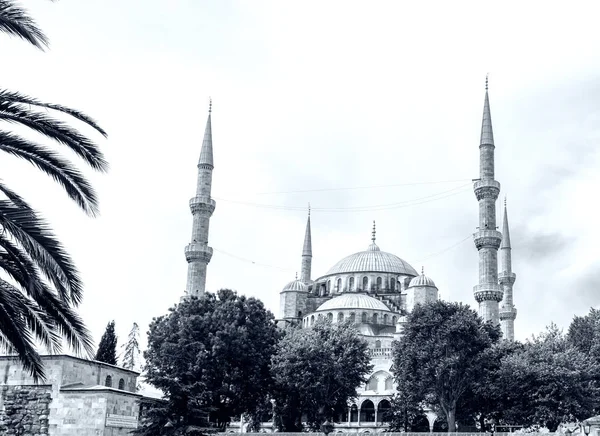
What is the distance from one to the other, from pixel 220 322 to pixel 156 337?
2.96 m

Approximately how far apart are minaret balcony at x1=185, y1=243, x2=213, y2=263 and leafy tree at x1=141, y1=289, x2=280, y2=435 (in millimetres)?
13297

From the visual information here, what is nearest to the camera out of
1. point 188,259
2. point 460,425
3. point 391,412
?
point 460,425

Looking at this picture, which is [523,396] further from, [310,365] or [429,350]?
[310,365]

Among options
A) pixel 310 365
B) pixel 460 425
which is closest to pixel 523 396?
pixel 460 425

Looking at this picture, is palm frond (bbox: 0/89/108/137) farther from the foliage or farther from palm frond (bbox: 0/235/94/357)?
the foliage

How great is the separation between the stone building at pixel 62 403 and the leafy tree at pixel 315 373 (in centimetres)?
978

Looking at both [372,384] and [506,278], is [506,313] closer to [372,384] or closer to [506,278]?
[506,278]

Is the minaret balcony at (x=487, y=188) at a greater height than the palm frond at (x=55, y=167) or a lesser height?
greater

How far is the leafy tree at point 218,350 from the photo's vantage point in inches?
1236

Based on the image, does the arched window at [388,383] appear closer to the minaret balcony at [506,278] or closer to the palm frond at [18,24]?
the minaret balcony at [506,278]

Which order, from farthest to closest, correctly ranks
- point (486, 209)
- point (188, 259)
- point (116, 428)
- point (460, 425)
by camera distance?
point (188, 259), point (486, 209), point (460, 425), point (116, 428)

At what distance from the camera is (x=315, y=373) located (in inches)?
1328

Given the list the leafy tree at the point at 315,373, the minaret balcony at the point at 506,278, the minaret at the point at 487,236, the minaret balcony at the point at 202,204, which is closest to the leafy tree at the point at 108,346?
the minaret balcony at the point at 202,204

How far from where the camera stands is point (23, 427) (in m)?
23.8
